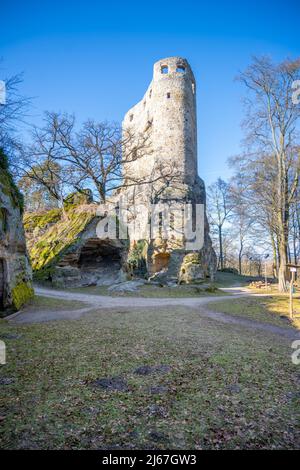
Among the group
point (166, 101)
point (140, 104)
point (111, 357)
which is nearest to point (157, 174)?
point (166, 101)

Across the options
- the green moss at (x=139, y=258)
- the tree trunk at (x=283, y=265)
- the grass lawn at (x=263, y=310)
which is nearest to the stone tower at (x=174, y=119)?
the green moss at (x=139, y=258)

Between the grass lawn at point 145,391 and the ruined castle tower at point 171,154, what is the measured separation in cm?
1700

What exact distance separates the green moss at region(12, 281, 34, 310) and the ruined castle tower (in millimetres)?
13739

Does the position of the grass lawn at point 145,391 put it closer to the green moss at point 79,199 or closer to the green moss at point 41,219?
the green moss at point 79,199

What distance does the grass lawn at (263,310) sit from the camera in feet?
28.6

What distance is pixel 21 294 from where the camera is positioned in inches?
352

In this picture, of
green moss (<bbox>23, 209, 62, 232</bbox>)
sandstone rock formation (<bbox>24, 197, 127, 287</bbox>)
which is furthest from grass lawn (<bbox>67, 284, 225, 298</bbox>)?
green moss (<bbox>23, 209, 62, 232</bbox>)

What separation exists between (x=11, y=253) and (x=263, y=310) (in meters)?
9.33

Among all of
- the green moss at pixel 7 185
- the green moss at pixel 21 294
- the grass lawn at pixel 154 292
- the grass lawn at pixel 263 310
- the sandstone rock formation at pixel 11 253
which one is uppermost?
the green moss at pixel 7 185

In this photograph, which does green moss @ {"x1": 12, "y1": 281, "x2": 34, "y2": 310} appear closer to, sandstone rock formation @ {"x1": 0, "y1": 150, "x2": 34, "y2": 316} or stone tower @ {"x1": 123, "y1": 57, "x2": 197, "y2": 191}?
sandstone rock formation @ {"x1": 0, "y1": 150, "x2": 34, "y2": 316}

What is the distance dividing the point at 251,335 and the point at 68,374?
4.71 m

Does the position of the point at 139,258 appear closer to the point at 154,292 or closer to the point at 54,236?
the point at 54,236

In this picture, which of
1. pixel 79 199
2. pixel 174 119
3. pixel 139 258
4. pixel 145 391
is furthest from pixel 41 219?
pixel 145 391

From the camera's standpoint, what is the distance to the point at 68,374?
3904 mm
